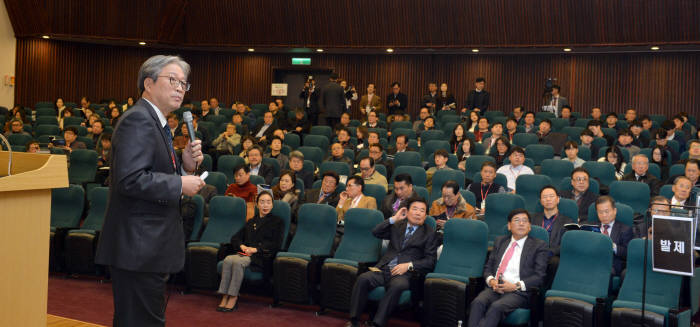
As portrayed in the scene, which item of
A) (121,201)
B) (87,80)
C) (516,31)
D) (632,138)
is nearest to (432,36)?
(516,31)

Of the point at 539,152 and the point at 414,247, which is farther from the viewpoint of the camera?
the point at 539,152

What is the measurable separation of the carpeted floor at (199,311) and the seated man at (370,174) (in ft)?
6.77

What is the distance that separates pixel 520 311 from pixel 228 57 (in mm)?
12756

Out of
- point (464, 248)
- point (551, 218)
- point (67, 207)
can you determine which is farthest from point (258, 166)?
point (551, 218)

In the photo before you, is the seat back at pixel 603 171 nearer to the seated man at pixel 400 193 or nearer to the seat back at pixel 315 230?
the seated man at pixel 400 193

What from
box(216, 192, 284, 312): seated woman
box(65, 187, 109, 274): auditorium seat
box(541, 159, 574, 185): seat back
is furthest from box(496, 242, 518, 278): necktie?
box(65, 187, 109, 274): auditorium seat

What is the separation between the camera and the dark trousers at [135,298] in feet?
7.10

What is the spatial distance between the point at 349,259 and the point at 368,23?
28.4ft

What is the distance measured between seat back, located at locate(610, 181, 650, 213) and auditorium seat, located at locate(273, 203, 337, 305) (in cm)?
301

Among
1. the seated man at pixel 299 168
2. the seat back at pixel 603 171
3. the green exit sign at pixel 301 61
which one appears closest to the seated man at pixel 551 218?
the seat back at pixel 603 171

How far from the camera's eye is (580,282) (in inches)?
196

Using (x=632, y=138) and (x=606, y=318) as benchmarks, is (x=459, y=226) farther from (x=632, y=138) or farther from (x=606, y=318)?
(x=632, y=138)

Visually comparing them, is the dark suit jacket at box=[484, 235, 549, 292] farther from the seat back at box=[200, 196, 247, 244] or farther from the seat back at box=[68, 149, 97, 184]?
the seat back at box=[68, 149, 97, 184]

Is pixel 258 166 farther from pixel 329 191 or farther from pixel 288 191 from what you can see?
pixel 329 191
